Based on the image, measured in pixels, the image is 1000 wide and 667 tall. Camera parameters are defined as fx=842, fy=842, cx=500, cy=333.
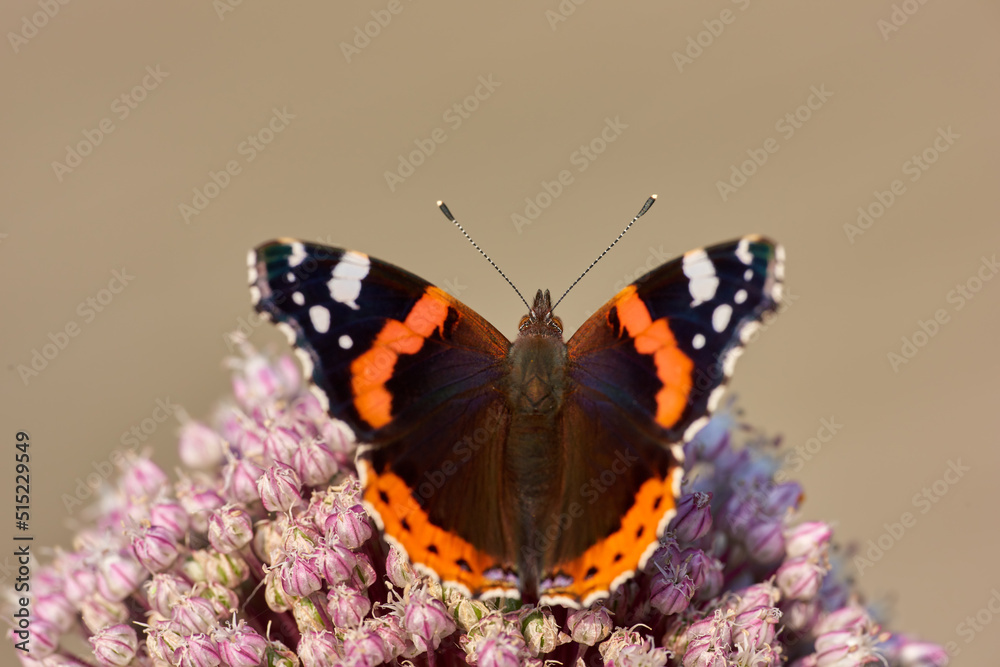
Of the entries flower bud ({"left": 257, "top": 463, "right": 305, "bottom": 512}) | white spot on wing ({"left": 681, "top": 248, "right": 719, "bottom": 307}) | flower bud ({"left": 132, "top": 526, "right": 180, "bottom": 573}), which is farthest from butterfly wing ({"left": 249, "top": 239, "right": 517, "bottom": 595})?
flower bud ({"left": 132, "top": 526, "right": 180, "bottom": 573})

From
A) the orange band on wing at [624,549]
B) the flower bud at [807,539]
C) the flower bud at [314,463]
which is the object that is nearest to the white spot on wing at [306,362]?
the flower bud at [314,463]

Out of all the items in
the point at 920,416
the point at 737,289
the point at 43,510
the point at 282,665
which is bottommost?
the point at 43,510

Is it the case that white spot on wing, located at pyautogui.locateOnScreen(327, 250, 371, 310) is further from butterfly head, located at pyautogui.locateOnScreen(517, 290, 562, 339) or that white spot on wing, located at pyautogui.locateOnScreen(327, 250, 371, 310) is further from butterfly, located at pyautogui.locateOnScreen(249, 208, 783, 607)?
butterfly head, located at pyautogui.locateOnScreen(517, 290, 562, 339)

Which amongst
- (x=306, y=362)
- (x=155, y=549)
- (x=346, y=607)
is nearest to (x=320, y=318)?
(x=306, y=362)

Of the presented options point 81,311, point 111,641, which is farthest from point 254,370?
point 81,311

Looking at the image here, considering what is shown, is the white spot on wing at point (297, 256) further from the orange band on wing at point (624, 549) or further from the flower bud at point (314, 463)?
the orange band on wing at point (624, 549)

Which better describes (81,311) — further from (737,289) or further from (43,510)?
(737,289)
